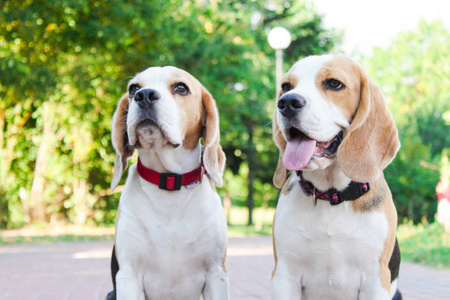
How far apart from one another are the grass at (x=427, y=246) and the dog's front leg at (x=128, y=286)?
560cm

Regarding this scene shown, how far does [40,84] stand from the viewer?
1142 centimetres

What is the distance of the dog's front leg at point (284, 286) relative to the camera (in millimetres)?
3006

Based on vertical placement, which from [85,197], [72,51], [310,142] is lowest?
[85,197]

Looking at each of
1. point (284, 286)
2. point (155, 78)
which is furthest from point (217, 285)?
point (155, 78)

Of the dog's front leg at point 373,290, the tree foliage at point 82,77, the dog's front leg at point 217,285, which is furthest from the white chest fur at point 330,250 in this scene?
the tree foliage at point 82,77

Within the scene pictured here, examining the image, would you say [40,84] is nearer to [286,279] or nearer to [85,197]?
[85,197]

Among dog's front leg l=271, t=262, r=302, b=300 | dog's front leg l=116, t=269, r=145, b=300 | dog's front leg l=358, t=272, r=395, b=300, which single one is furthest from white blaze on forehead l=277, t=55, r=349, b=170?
dog's front leg l=116, t=269, r=145, b=300

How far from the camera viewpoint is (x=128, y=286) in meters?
3.31

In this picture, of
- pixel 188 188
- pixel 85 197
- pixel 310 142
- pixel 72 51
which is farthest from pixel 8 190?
pixel 310 142

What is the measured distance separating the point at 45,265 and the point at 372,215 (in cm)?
618

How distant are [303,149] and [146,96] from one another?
3.54ft

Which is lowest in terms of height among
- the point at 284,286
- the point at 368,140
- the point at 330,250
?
the point at 284,286

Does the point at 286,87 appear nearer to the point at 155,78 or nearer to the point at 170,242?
the point at 155,78

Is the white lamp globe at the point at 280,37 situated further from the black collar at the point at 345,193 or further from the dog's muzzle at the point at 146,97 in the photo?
the black collar at the point at 345,193
